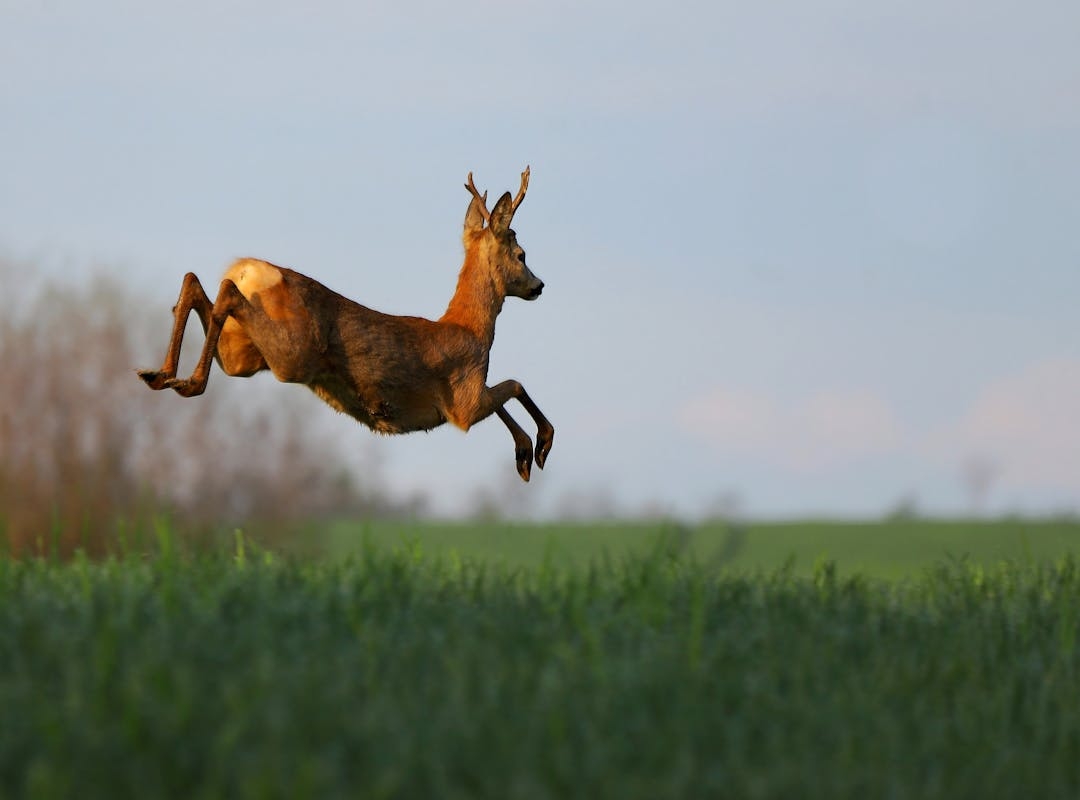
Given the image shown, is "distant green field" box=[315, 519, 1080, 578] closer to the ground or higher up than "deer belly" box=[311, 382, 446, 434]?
closer to the ground

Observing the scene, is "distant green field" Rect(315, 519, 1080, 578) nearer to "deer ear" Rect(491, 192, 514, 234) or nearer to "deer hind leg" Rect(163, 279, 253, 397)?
"deer ear" Rect(491, 192, 514, 234)

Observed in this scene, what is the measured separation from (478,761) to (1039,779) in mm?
2122

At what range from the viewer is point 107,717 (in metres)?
4.86

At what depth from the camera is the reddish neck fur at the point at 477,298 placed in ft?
29.6

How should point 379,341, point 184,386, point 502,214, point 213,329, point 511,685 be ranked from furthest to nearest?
point 502,214, point 379,341, point 213,329, point 184,386, point 511,685

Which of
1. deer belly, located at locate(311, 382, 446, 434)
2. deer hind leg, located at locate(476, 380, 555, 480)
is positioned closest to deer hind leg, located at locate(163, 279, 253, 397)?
deer belly, located at locate(311, 382, 446, 434)

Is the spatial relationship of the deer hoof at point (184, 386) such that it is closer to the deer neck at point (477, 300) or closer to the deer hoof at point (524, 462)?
the deer neck at point (477, 300)

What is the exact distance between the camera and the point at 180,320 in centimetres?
755

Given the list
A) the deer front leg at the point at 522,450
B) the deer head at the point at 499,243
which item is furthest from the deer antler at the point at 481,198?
the deer front leg at the point at 522,450

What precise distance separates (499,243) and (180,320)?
2.32 metres

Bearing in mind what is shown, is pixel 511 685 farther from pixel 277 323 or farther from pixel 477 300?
pixel 477 300

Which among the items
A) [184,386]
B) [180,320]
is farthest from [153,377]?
[180,320]

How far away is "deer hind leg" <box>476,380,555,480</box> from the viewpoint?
29.5 ft

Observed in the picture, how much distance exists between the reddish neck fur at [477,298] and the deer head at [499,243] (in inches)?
1.6
